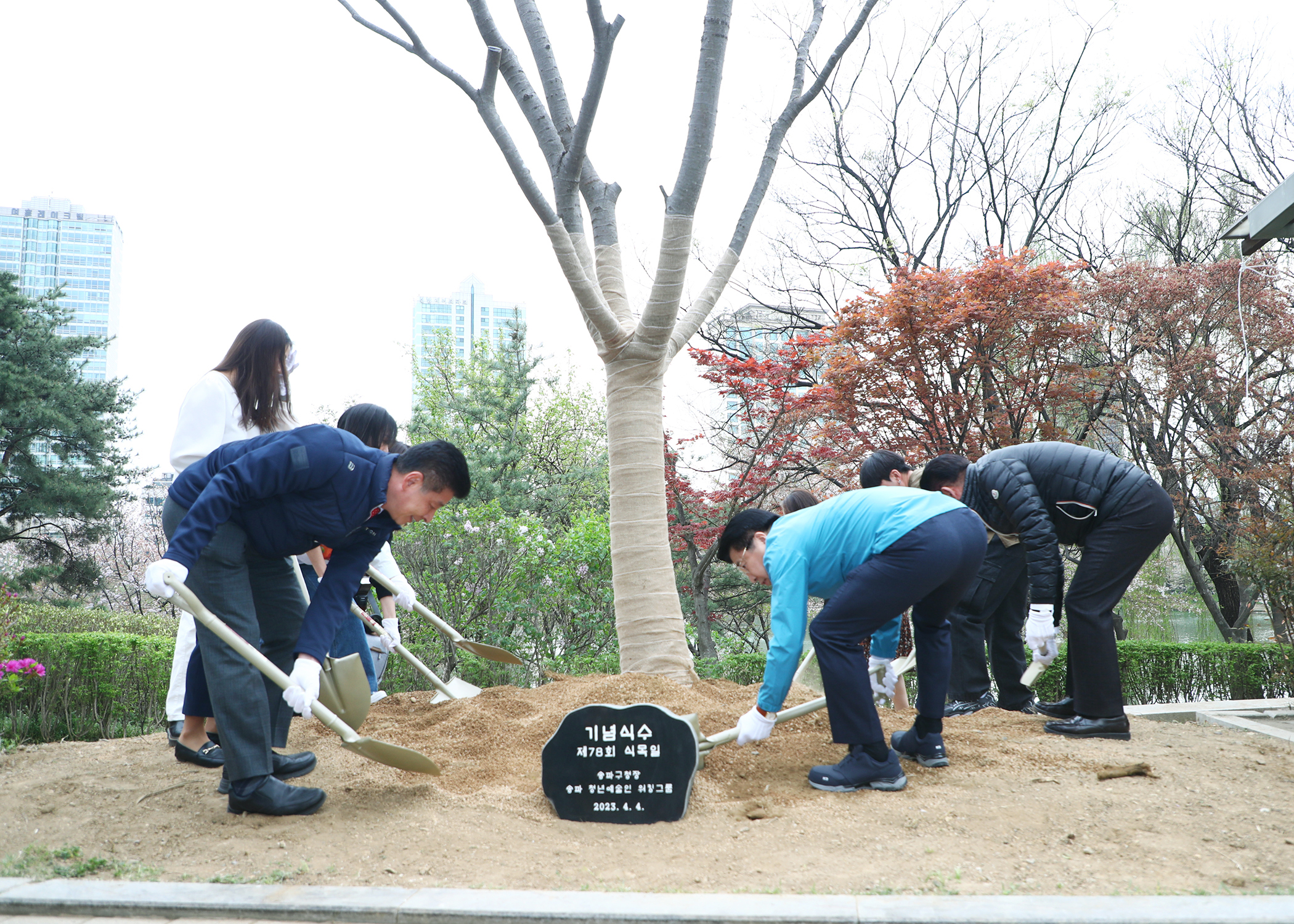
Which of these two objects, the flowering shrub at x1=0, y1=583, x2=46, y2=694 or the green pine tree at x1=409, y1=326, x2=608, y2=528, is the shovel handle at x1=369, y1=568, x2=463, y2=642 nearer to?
the flowering shrub at x1=0, y1=583, x2=46, y2=694

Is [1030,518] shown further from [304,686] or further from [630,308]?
[304,686]

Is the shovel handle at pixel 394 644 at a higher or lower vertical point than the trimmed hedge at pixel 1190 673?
higher

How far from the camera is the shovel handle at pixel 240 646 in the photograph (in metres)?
2.57

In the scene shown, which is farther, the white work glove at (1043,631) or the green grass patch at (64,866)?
the white work glove at (1043,631)

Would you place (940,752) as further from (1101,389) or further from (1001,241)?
(1001,241)

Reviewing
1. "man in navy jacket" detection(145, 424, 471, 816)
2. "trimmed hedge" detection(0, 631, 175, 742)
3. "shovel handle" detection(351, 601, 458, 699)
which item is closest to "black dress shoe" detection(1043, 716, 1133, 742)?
"man in navy jacket" detection(145, 424, 471, 816)

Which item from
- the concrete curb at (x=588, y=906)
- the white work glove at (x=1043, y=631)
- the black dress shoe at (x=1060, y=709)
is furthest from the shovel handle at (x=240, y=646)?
the black dress shoe at (x=1060, y=709)

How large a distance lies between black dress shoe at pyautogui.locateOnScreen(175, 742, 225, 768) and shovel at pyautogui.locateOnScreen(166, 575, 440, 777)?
842 millimetres

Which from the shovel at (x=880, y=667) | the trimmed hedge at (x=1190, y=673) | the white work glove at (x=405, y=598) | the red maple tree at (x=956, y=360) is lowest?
the trimmed hedge at (x=1190, y=673)

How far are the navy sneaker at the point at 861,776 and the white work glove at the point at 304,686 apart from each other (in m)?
1.78

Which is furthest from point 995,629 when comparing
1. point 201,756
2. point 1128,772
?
point 201,756

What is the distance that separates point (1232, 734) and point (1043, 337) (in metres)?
4.44

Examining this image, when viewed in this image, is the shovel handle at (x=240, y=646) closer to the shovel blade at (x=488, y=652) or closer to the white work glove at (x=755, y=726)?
the white work glove at (x=755, y=726)

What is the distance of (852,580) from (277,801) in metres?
2.10
